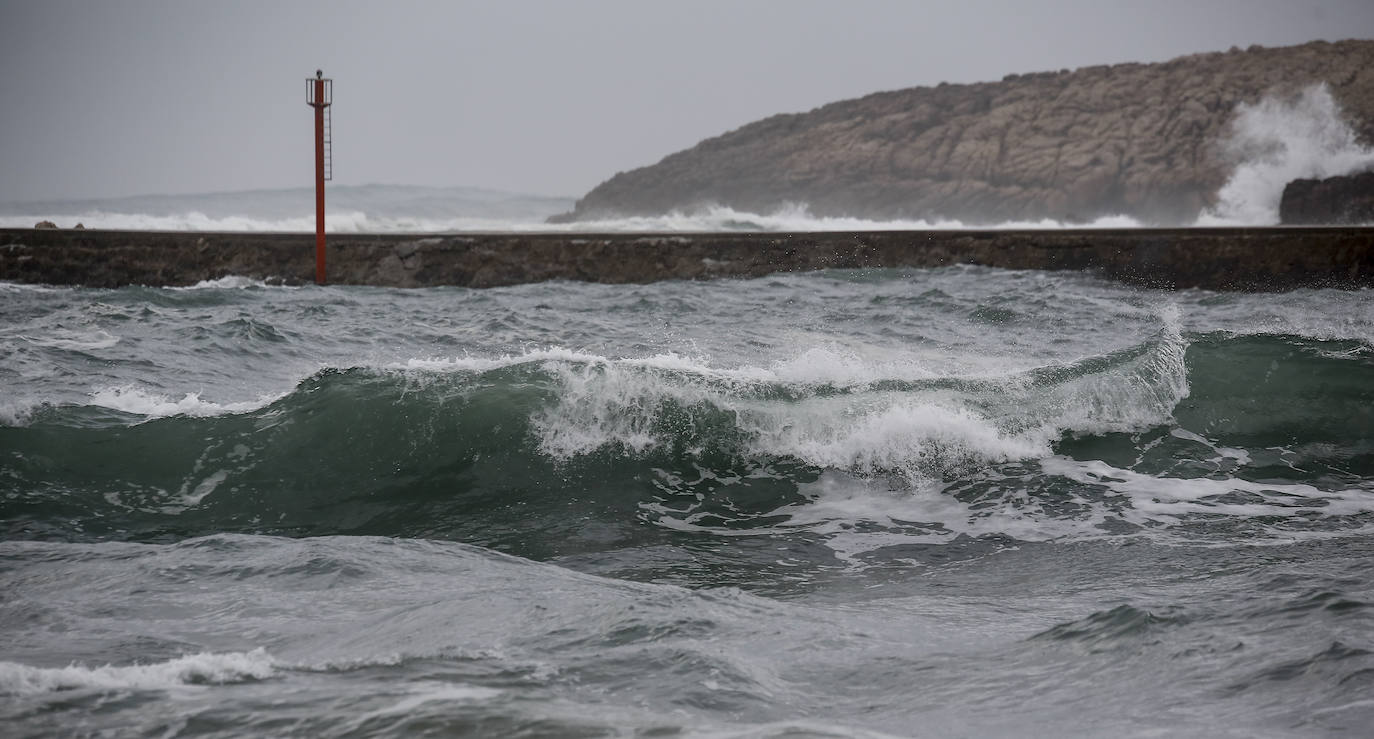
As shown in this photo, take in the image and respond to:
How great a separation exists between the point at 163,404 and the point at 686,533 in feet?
10.8

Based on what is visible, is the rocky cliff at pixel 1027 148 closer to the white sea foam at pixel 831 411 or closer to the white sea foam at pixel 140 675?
the white sea foam at pixel 831 411

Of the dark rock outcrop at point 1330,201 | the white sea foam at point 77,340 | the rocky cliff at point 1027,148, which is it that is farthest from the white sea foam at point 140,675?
the rocky cliff at point 1027,148

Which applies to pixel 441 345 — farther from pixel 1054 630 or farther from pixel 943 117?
pixel 943 117

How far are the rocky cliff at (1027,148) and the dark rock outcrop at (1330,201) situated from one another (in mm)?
12269

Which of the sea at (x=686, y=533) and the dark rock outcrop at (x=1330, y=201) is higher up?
the dark rock outcrop at (x=1330, y=201)

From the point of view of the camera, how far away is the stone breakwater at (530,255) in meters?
14.4

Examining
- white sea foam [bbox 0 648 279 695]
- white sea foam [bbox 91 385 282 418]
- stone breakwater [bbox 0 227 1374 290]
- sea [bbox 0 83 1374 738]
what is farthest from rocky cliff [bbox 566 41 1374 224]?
white sea foam [bbox 0 648 279 695]

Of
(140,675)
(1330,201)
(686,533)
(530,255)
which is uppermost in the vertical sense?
(1330,201)

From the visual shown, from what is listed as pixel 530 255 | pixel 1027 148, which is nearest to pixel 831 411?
pixel 530 255

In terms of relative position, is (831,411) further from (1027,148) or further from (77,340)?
(1027,148)

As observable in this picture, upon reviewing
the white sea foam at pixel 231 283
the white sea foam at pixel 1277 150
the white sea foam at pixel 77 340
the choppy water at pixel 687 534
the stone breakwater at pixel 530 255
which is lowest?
the choppy water at pixel 687 534

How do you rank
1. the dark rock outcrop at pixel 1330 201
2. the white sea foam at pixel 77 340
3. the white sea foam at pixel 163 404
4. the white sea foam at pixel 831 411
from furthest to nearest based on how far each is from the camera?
the dark rock outcrop at pixel 1330 201 < the white sea foam at pixel 77 340 < the white sea foam at pixel 163 404 < the white sea foam at pixel 831 411

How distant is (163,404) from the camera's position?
596 centimetres

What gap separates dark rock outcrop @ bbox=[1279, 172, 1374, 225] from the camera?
27250 mm
